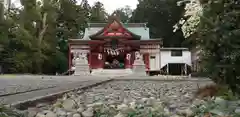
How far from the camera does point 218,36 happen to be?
3467 mm

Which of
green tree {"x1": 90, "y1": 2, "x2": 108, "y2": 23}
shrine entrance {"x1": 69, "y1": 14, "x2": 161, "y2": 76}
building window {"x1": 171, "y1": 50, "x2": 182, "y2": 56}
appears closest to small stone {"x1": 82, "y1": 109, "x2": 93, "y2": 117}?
shrine entrance {"x1": 69, "y1": 14, "x2": 161, "y2": 76}

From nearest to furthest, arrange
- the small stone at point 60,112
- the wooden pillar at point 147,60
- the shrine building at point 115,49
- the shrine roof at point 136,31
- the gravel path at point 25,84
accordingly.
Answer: the small stone at point 60,112, the gravel path at point 25,84, the shrine building at point 115,49, the wooden pillar at point 147,60, the shrine roof at point 136,31

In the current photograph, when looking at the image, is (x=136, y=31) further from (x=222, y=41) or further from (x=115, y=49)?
(x=222, y=41)

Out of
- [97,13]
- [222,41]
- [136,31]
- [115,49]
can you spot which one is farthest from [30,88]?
[97,13]

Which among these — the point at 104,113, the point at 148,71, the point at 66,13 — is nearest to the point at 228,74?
the point at 104,113

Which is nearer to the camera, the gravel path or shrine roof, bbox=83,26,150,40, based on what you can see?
the gravel path

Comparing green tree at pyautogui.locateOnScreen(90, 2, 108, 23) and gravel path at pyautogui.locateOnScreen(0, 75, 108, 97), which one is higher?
green tree at pyautogui.locateOnScreen(90, 2, 108, 23)

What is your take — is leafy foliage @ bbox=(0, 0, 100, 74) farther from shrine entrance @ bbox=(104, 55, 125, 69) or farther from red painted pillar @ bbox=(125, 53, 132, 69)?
red painted pillar @ bbox=(125, 53, 132, 69)

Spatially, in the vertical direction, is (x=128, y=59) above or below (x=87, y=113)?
above

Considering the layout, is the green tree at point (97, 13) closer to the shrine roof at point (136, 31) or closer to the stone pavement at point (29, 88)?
the shrine roof at point (136, 31)

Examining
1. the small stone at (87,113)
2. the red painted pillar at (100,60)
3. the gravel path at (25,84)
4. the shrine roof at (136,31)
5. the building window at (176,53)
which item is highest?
the shrine roof at (136,31)

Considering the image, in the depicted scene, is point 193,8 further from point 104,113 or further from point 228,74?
point 104,113

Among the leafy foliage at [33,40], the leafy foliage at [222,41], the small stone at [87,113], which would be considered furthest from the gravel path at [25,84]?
the leafy foliage at [33,40]

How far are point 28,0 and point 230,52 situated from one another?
24.8 m
